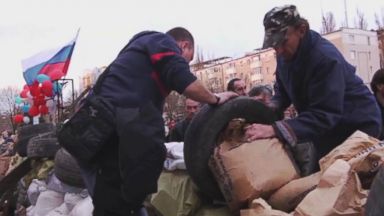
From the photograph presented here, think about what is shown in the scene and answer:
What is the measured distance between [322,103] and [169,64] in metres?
0.97

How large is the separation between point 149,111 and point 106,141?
0.28 meters

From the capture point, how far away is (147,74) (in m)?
3.03

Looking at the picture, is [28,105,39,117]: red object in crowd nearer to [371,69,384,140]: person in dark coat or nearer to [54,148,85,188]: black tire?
[54,148,85,188]: black tire

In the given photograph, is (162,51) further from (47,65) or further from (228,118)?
(47,65)

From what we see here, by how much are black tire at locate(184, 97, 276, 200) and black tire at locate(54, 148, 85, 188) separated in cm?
203

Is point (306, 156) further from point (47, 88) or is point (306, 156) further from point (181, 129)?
point (47, 88)

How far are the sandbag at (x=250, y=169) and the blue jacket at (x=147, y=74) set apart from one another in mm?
582

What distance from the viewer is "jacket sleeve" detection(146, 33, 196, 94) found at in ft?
9.68

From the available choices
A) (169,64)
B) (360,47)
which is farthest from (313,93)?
(360,47)

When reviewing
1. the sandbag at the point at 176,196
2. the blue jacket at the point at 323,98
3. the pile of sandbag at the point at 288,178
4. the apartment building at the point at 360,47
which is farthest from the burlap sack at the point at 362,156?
the apartment building at the point at 360,47

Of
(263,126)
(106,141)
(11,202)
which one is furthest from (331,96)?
(11,202)

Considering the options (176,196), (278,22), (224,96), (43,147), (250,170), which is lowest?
(43,147)

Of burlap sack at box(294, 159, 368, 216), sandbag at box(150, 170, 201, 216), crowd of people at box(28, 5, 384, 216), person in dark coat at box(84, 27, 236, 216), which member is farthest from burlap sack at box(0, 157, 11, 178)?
burlap sack at box(294, 159, 368, 216)

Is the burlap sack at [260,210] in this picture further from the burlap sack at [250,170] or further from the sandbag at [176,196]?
the sandbag at [176,196]
